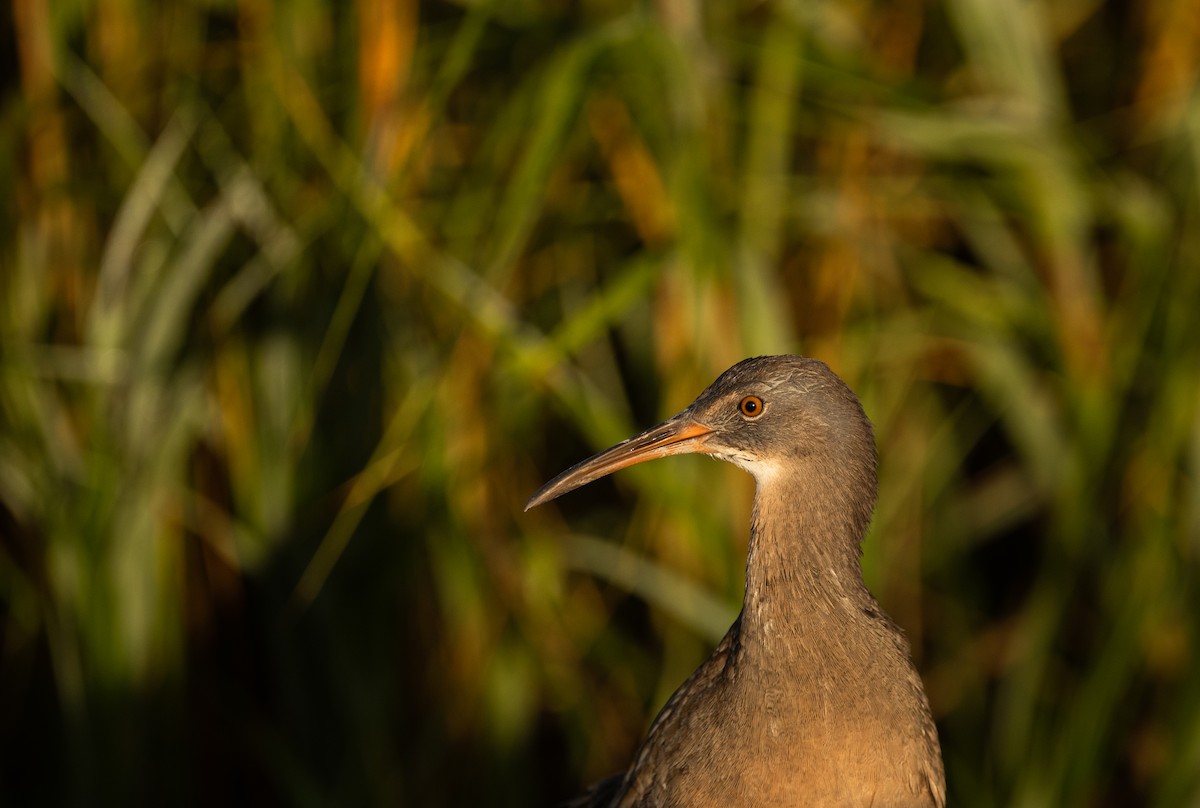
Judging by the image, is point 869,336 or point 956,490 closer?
point 869,336

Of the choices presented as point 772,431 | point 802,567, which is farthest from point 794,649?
point 772,431

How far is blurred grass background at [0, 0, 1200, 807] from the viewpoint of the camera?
333 centimetres

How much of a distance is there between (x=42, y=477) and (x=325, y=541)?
2.15 feet

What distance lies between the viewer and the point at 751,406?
8.27 ft

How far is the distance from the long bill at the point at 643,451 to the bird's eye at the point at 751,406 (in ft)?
0.23

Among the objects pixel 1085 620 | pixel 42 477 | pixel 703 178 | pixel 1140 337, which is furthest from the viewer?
pixel 1085 620

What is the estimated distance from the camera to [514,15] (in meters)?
3.47

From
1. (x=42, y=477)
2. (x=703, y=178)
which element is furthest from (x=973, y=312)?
(x=42, y=477)

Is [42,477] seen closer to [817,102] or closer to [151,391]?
[151,391]

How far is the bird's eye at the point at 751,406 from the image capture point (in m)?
2.52

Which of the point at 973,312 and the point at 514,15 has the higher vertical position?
the point at 514,15

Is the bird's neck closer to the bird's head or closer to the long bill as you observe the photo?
the bird's head

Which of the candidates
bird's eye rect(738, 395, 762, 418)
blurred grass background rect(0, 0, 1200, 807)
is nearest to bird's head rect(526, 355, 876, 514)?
bird's eye rect(738, 395, 762, 418)

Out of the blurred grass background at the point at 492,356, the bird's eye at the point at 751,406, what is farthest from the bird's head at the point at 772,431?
the blurred grass background at the point at 492,356
